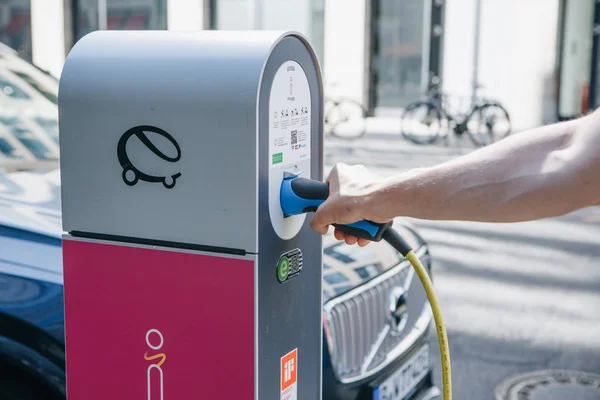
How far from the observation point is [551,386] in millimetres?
4113

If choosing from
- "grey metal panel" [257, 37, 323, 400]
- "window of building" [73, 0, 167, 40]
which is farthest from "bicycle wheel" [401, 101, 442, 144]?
"grey metal panel" [257, 37, 323, 400]

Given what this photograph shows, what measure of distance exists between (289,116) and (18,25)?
19627mm

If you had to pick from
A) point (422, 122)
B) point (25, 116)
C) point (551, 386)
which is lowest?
point (422, 122)

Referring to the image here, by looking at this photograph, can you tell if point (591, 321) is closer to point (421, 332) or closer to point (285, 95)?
point (421, 332)

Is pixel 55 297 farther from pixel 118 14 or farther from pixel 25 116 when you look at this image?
pixel 118 14

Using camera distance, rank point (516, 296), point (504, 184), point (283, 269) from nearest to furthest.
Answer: point (504, 184), point (283, 269), point (516, 296)

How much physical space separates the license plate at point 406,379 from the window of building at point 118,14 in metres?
17.8

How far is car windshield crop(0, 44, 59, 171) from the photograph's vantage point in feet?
9.86

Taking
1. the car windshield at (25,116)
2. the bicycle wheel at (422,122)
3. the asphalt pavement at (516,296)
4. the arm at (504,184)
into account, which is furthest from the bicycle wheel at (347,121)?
the arm at (504,184)

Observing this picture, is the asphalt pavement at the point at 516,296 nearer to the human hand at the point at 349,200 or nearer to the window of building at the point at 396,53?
the human hand at the point at 349,200

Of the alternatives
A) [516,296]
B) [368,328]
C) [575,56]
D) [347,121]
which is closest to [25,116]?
[368,328]

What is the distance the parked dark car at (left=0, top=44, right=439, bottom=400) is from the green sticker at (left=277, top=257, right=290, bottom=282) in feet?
1.99

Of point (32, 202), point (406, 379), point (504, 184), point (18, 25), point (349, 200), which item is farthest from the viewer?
point (18, 25)

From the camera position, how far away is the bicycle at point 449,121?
14.3 m
